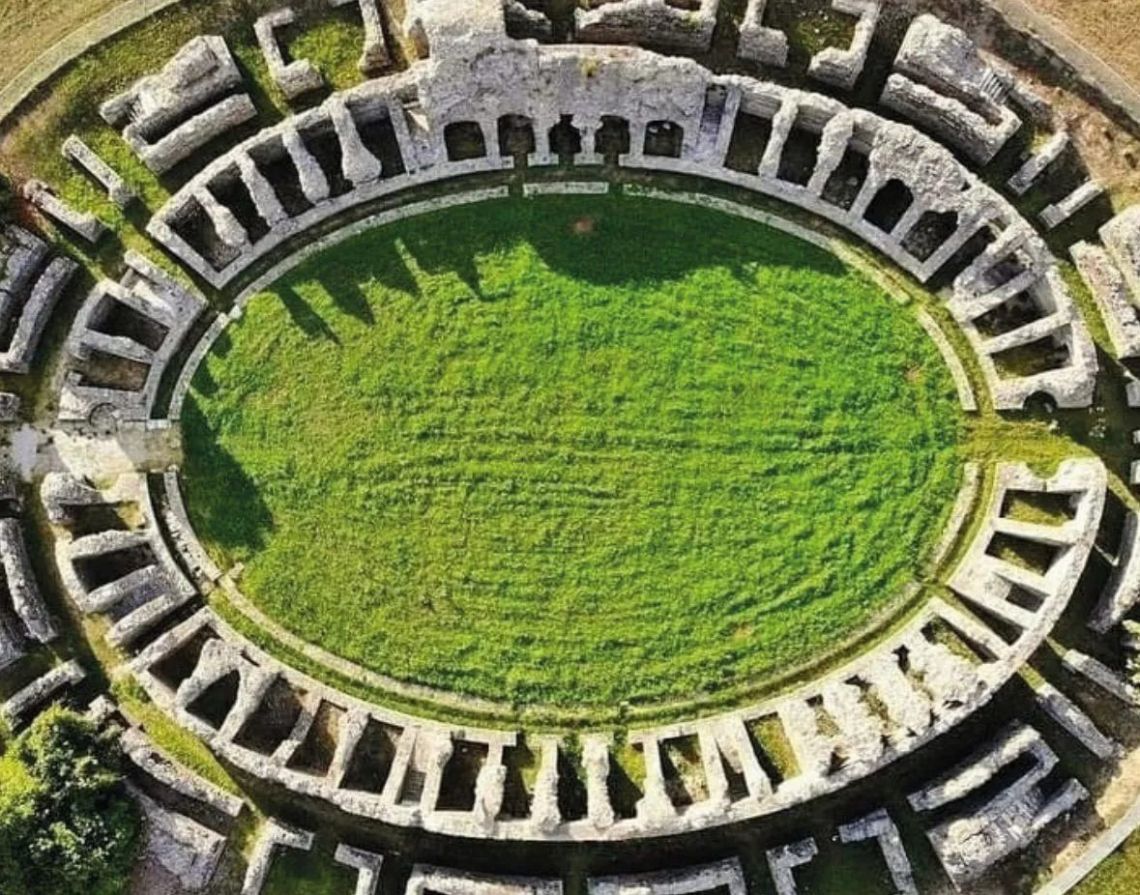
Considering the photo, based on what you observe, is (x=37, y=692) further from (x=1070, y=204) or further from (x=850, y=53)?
(x=1070, y=204)

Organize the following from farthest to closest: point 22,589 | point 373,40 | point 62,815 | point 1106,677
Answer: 1. point 373,40
2. point 22,589
3. point 1106,677
4. point 62,815

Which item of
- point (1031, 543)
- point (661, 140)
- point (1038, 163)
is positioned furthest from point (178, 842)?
point (1038, 163)

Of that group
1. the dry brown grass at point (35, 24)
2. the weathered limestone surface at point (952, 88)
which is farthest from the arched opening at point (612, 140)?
the dry brown grass at point (35, 24)

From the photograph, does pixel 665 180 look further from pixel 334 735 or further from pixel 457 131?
pixel 334 735

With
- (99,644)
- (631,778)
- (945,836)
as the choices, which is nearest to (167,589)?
(99,644)

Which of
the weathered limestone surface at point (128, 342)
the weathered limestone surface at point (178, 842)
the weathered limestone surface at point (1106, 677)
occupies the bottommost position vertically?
the weathered limestone surface at point (178, 842)

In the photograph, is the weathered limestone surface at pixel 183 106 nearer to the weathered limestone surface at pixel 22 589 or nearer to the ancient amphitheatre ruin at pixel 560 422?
the ancient amphitheatre ruin at pixel 560 422

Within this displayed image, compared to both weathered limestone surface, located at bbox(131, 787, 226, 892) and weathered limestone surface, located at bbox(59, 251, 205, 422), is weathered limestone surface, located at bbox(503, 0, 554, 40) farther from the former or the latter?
weathered limestone surface, located at bbox(131, 787, 226, 892)
